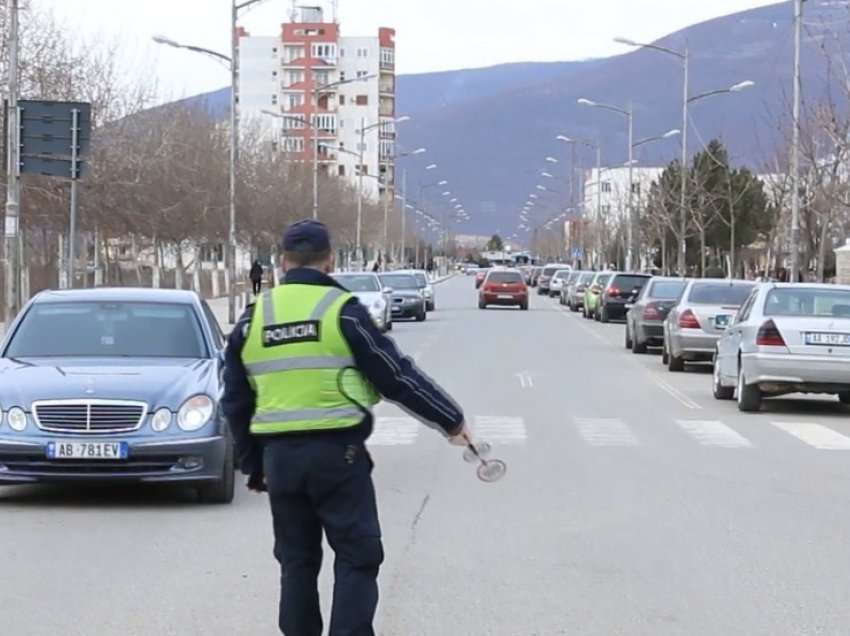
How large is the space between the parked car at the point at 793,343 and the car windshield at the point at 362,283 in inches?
818

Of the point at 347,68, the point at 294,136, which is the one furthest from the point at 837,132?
the point at 347,68

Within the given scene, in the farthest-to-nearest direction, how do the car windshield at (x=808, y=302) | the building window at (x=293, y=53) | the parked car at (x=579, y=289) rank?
the building window at (x=293, y=53) < the parked car at (x=579, y=289) < the car windshield at (x=808, y=302)

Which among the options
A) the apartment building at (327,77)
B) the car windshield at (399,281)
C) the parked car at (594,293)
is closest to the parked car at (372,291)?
the car windshield at (399,281)

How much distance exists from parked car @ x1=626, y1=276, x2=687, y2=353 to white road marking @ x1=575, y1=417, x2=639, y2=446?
13.5 m

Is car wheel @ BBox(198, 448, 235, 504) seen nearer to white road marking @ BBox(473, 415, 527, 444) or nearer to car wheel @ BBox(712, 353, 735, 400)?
white road marking @ BBox(473, 415, 527, 444)

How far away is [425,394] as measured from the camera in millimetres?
6336

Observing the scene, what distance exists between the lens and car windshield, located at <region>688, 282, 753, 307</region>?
27.8 metres

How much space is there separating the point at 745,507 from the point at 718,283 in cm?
1654

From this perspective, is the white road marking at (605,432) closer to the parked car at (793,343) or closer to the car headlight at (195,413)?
the parked car at (793,343)

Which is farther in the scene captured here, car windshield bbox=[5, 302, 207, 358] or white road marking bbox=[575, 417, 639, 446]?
white road marking bbox=[575, 417, 639, 446]

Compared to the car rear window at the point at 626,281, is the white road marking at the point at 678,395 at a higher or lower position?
lower

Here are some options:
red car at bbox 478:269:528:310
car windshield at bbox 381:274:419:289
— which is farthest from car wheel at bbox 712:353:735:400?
red car at bbox 478:269:528:310

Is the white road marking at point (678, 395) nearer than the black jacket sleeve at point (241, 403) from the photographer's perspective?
No

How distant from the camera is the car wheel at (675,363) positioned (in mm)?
28375
